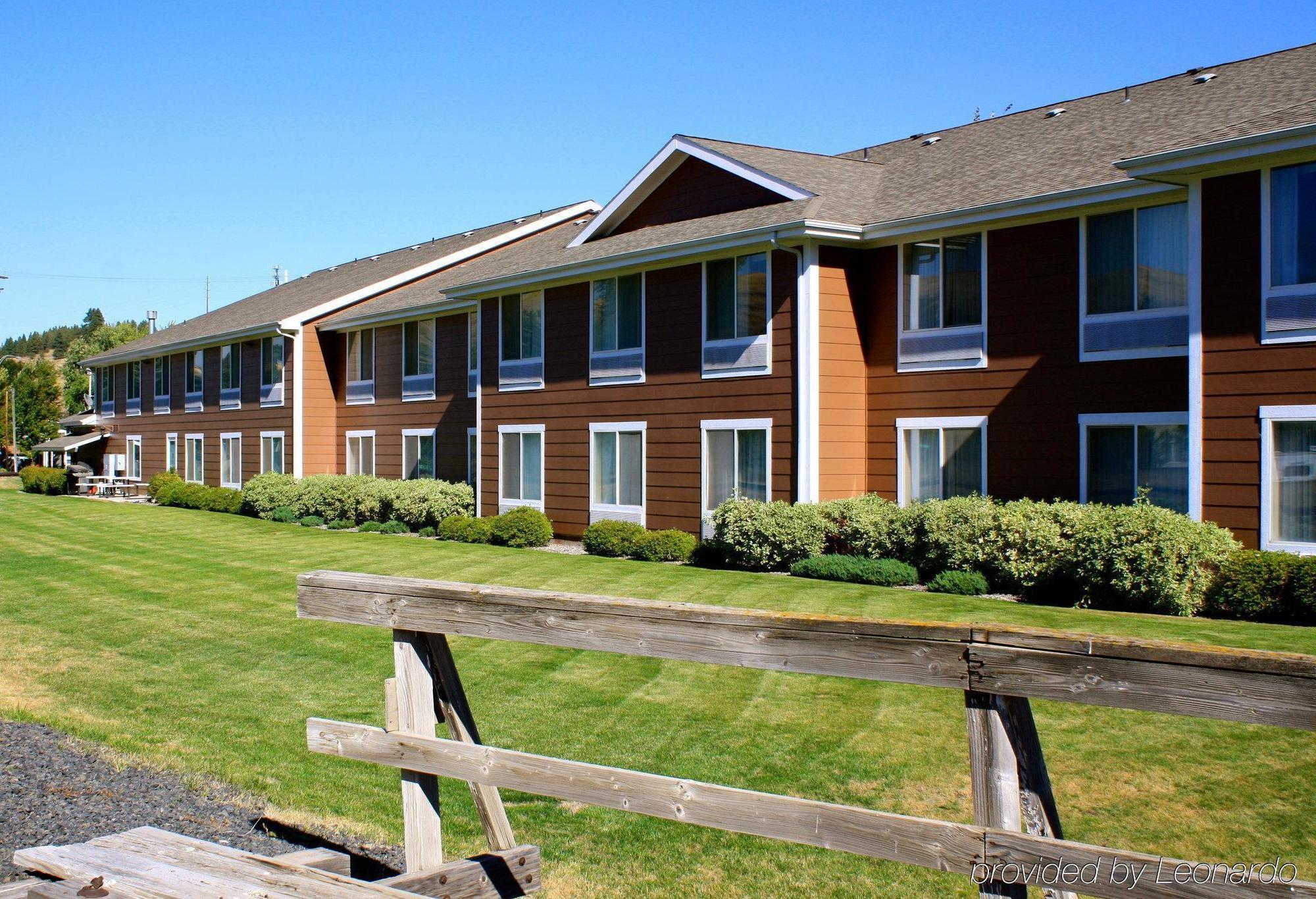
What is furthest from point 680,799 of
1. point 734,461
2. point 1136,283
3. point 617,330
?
point 617,330

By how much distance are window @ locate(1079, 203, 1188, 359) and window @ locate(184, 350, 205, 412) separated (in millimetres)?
32932

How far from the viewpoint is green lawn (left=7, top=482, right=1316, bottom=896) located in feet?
19.5

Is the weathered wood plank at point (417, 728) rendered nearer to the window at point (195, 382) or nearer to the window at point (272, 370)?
the window at point (272, 370)

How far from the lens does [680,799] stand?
369 cm

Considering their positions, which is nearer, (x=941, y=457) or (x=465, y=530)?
(x=941, y=457)

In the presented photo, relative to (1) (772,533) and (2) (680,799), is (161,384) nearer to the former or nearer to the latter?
(1) (772,533)

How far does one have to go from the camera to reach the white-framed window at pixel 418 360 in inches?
1209

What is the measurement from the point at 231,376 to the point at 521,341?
17.3 metres

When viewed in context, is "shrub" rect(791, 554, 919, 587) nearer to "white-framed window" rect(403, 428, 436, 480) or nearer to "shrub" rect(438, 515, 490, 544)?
"shrub" rect(438, 515, 490, 544)

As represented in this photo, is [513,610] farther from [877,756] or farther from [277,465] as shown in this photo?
[277,465]

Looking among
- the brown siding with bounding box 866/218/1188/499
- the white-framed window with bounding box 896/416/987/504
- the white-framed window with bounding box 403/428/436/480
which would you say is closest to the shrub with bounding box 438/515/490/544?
the white-framed window with bounding box 403/428/436/480

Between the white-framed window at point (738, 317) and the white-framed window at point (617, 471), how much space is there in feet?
8.33

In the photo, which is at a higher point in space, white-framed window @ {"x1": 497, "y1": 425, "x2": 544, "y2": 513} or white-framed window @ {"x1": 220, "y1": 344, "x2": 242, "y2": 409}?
white-framed window @ {"x1": 220, "y1": 344, "x2": 242, "y2": 409}

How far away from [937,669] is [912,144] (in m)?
21.7
